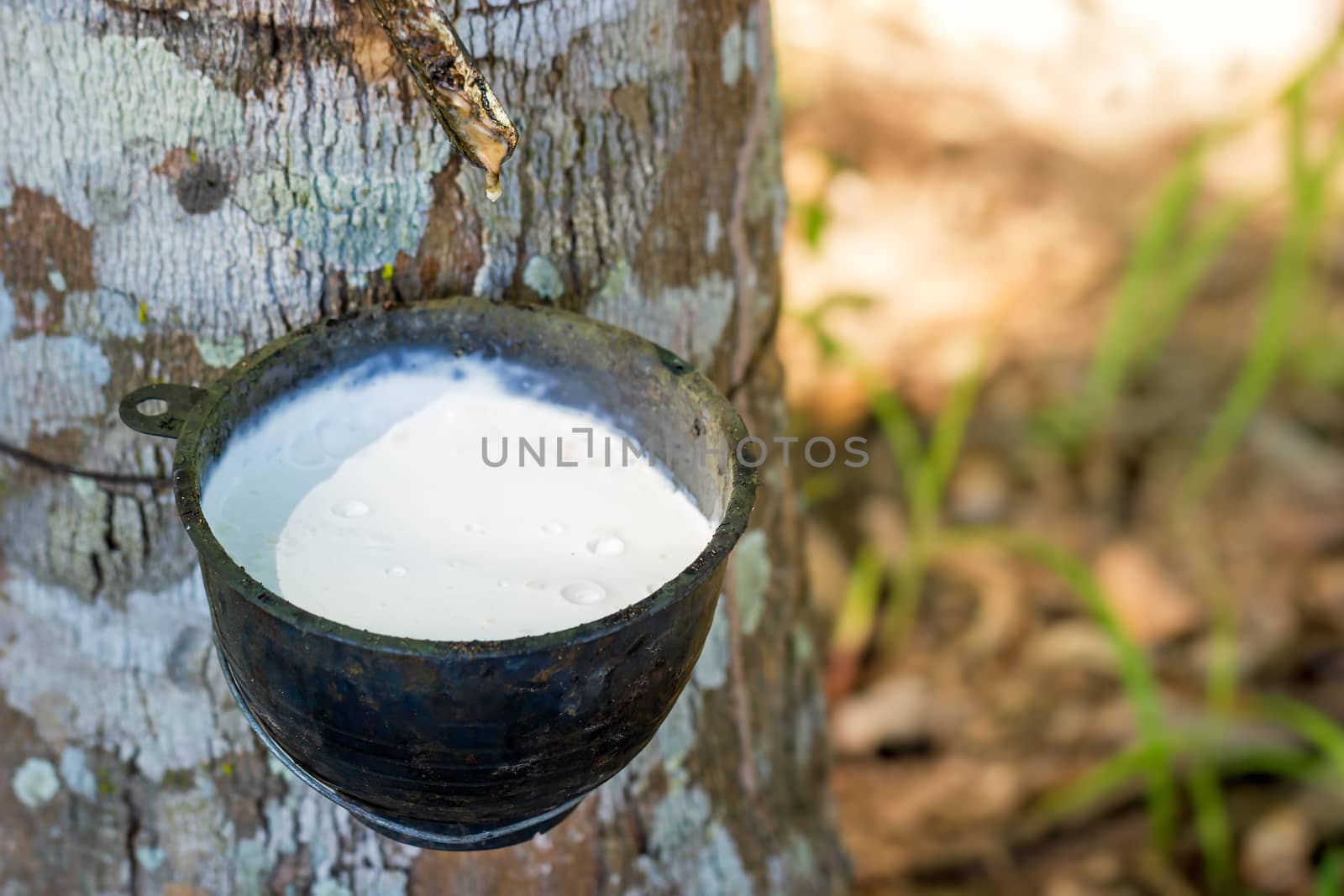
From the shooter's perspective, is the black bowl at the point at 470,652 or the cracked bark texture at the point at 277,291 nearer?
the black bowl at the point at 470,652

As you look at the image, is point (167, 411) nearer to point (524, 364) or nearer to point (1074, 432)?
point (524, 364)

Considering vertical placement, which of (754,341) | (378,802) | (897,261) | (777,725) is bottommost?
(777,725)

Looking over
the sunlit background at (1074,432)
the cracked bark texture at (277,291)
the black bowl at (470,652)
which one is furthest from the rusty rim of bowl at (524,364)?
the sunlit background at (1074,432)

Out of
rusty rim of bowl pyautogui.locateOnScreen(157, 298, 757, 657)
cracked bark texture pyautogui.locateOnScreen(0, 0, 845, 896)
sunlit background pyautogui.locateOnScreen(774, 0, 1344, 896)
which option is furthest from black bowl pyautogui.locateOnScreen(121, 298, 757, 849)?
sunlit background pyautogui.locateOnScreen(774, 0, 1344, 896)

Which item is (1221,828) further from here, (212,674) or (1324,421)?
(212,674)

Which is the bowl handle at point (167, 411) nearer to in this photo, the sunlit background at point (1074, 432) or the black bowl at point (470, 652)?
the black bowl at point (470, 652)

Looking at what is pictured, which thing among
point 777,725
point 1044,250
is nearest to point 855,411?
point 1044,250
